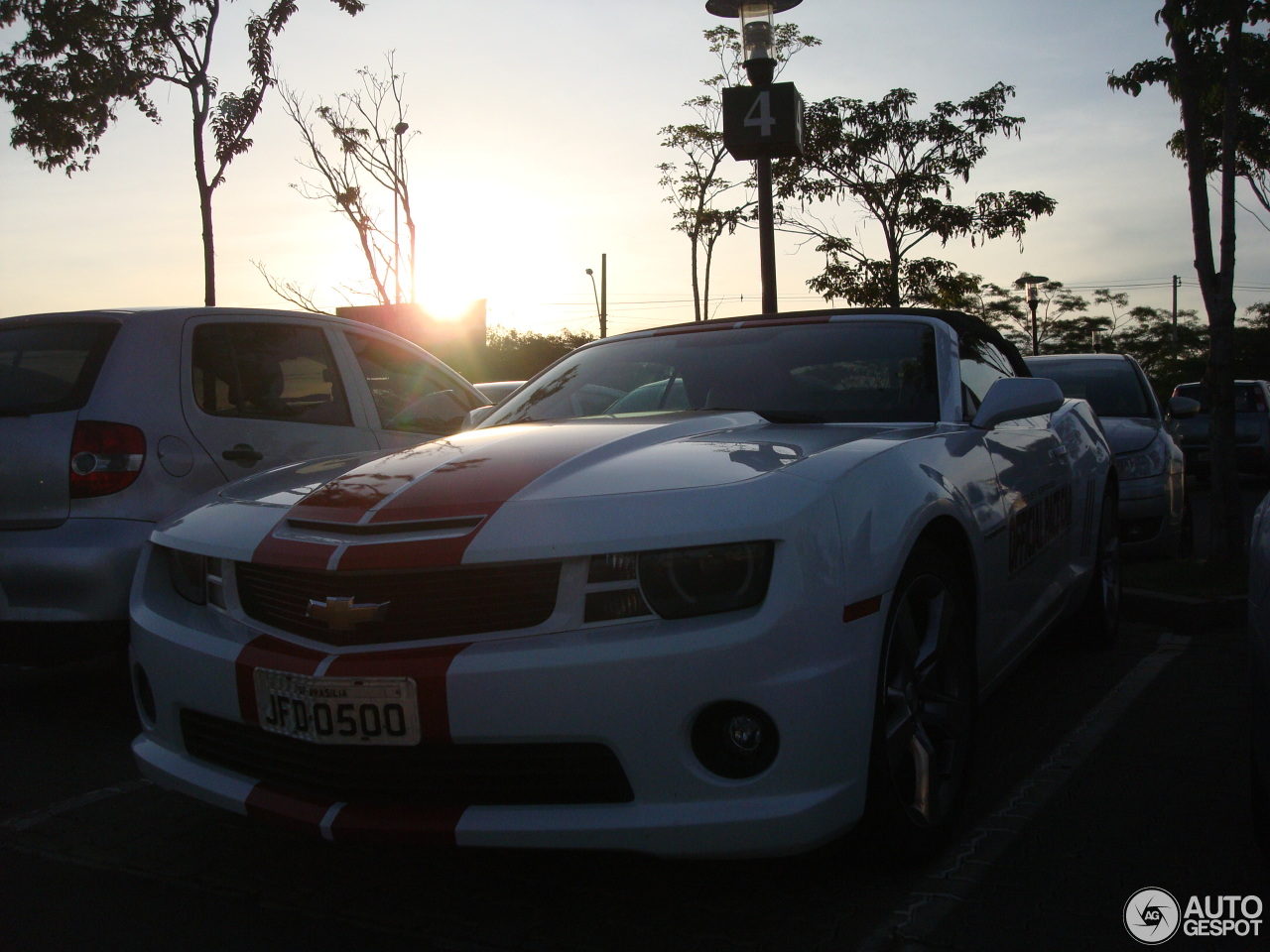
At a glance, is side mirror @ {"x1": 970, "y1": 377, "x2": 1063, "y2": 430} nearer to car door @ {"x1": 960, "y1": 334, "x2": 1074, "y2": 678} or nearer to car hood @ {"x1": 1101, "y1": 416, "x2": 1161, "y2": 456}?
car door @ {"x1": 960, "y1": 334, "x2": 1074, "y2": 678}

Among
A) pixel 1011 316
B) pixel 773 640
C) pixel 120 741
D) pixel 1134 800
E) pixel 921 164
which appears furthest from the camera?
pixel 1011 316

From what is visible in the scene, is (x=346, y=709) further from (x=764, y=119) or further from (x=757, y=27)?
(x=757, y=27)

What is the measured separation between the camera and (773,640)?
2283 millimetres

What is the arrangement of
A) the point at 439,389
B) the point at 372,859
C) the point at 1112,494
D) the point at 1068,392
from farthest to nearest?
the point at 1068,392
the point at 439,389
the point at 1112,494
the point at 372,859

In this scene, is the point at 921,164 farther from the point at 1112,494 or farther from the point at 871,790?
the point at 871,790

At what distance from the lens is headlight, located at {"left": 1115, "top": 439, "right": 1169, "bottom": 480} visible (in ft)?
25.8

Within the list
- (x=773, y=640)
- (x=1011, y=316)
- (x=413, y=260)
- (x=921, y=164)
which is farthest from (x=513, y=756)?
(x=1011, y=316)

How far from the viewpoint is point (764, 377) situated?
3.82 m

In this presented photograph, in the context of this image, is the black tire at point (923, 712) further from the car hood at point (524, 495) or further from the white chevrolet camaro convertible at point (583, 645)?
the car hood at point (524, 495)

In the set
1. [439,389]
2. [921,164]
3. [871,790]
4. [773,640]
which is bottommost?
[871,790]

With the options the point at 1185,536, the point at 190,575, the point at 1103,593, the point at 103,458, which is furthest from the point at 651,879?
the point at 1185,536

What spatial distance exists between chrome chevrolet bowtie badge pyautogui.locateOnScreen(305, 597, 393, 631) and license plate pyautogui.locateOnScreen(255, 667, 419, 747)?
124 mm

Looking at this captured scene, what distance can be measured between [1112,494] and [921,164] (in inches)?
487

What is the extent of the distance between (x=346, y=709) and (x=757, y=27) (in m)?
6.91
